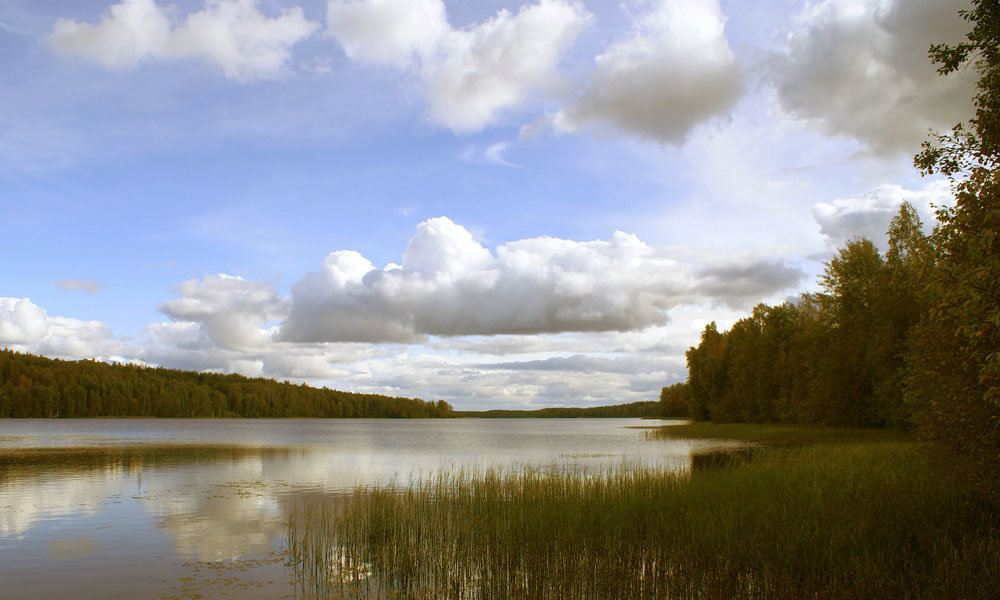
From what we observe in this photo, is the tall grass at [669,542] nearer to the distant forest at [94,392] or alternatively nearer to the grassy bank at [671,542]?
the grassy bank at [671,542]

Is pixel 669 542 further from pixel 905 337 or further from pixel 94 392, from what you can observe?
pixel 94 392

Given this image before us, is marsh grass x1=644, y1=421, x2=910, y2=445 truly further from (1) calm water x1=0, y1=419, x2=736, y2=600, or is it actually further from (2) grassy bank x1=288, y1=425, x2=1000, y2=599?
(2) grassy bank x1=288, y1=425, x2=1000, y2=599

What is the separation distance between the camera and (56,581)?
12180mm

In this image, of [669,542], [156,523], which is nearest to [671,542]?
[669,542]

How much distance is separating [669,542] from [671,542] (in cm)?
6

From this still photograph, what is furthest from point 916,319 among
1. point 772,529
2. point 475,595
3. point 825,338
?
point 475,595

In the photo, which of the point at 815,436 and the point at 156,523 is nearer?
the point at 156,523

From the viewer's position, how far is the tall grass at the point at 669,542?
912 cm

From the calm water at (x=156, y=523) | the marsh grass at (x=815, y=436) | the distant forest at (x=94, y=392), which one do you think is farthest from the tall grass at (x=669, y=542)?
the distant forest at (x=94, y=392)

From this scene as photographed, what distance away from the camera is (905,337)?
40281 mm

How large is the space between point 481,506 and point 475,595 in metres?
5.46

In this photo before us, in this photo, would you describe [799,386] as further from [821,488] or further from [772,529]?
[772,529]

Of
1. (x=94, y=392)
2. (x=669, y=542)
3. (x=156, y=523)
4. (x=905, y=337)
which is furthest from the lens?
(x=94, y=392)

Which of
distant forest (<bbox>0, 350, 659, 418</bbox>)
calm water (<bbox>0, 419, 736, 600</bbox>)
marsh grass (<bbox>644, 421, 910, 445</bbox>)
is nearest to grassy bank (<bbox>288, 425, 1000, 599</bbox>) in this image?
calm water (<bbox>0, 419, 736, 600</bbox>)
